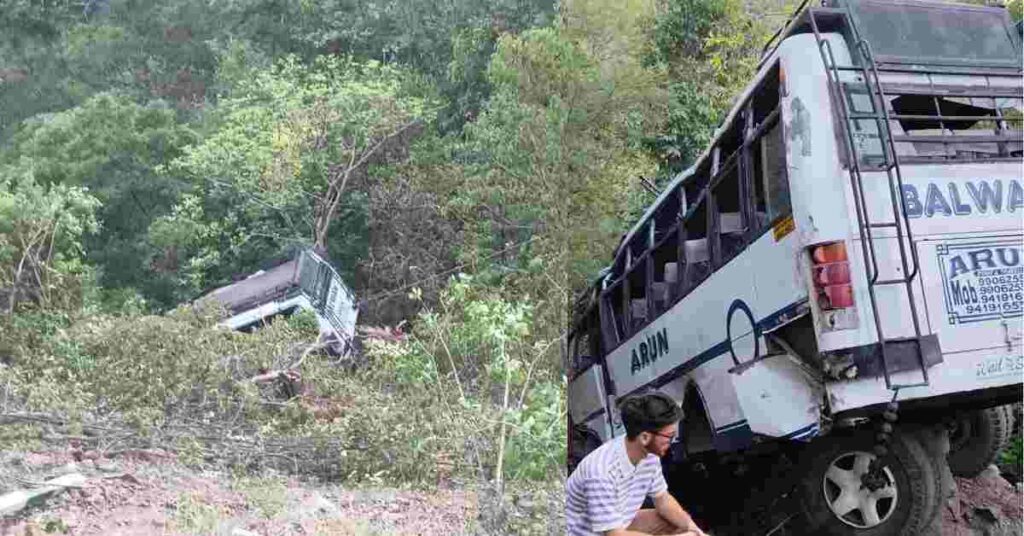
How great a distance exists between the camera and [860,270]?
8.14 feet

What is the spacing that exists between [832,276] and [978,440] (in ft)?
3.43

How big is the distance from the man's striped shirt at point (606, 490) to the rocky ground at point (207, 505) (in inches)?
20.5

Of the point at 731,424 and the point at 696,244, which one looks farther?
the point at 696,244

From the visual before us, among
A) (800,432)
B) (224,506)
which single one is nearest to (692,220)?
(800,432)

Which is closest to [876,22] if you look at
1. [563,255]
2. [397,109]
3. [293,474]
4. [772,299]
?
[772,299]

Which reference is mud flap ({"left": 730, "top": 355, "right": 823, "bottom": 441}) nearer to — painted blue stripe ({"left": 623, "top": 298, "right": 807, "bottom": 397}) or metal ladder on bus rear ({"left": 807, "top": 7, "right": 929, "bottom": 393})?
painted blue stripe ({"left": 623, "top": 298, "right": 807, "bottom": 397})

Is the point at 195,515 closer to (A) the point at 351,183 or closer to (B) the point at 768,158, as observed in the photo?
(A) the point at 351,183

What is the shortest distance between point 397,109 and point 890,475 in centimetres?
176

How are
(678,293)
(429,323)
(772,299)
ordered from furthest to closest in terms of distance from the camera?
(678,293)
(429,323)
(772,299)

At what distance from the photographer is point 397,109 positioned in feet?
9.92

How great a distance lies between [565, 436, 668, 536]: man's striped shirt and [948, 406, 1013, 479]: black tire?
1211 millimetres

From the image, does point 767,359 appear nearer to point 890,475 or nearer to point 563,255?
point 890,475

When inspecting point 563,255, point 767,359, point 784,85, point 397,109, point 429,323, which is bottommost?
point 767,359

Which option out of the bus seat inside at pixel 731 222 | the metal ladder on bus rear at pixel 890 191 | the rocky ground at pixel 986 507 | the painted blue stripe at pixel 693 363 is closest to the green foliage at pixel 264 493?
the painted blue stripe at pixel 693 363
